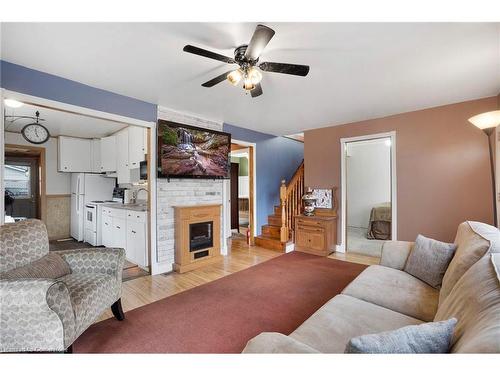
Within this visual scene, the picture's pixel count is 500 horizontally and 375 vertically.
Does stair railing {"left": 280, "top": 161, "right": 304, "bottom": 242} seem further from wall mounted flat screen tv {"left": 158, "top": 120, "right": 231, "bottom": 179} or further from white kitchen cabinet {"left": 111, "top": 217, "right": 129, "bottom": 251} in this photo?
white kitchen cabinet {"left": 111, "top": 217, "right": 129, "bottom": 251}

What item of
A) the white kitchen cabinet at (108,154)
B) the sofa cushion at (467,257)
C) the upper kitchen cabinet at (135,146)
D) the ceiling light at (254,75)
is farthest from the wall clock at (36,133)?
the sofa cushion at (467,257)

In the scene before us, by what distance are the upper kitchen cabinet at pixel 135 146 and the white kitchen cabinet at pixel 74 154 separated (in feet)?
5.14

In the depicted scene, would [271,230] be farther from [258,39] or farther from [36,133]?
[36,133]

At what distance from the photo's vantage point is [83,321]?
1.57 m

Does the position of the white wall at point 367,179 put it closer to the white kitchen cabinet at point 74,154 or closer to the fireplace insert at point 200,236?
the fireplace insert at point 200,236

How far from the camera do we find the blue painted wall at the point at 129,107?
2.19 meters

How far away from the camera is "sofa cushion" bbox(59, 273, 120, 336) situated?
1562 mm

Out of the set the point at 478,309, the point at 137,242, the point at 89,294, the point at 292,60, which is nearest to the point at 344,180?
the point at 292,60

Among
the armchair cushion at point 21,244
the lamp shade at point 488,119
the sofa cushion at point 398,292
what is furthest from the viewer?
the lamp shade at point 488,119

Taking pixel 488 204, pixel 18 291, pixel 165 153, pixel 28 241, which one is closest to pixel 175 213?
pixel 165 153

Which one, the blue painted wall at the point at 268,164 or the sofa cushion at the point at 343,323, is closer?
the sofa cushion at the point at 343,323

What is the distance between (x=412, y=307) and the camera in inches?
59.2

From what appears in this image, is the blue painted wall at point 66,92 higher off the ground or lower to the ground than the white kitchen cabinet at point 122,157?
higher

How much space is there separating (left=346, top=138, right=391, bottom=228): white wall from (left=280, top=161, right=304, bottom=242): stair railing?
2.15 metres
